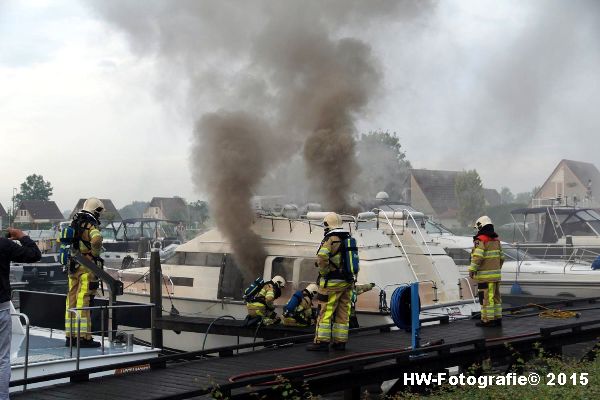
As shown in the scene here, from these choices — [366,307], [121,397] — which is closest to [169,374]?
[121,397]

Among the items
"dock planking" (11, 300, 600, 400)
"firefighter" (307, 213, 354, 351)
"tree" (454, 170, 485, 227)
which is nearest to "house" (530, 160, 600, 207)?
"tree" (454, 170, 485, 227)

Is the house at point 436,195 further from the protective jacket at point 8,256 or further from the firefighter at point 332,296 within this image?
the protective jacket at point 8,256

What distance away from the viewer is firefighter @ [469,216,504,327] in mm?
11430

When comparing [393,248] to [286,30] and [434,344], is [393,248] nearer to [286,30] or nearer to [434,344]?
[434,344]

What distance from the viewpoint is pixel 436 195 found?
6406cm

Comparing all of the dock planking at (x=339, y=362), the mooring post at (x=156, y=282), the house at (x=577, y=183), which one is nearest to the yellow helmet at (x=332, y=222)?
the dock planking at (x=339, y=362)

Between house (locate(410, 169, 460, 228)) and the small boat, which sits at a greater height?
house (locate(410, 169, 460, 228))


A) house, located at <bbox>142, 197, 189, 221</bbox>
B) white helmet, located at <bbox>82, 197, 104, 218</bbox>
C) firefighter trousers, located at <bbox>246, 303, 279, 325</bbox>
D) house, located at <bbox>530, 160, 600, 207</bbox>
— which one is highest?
house, located at <bbox>142, 197, 189, 221</bbox>

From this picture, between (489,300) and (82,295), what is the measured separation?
6.07 meters

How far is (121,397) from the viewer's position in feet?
23.2

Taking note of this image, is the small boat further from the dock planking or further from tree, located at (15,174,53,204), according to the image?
tree, located at (15,174,53,204)

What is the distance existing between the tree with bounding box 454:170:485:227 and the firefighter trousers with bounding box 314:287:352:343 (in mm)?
50544

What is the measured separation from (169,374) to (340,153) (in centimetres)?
906

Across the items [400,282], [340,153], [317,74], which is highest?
[317,74]
